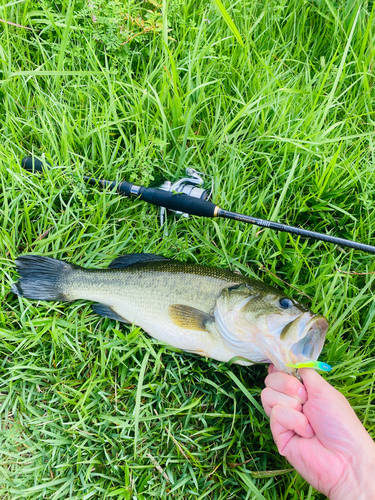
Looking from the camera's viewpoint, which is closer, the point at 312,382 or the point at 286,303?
the point at 312,382

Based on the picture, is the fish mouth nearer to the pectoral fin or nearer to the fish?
the fish

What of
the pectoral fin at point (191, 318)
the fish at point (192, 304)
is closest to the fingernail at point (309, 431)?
the fish at point (192, 304)

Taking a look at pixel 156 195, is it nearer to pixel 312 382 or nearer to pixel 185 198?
pixel 185 198

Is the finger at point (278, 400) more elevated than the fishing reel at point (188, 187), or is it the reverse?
the fishing reel at point (188, 187)

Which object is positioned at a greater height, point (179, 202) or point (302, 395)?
point (179, 202)

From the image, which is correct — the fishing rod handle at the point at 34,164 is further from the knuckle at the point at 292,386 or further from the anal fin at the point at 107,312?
the knuckle at the point at 292,386

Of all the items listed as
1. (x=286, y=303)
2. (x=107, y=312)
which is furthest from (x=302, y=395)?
(x=107, y=312)
